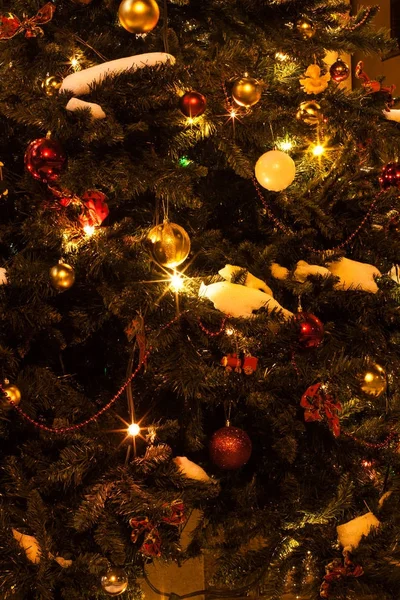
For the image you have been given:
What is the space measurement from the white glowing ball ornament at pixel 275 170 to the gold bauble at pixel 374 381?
384 millimetres

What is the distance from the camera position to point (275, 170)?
1.20 meters

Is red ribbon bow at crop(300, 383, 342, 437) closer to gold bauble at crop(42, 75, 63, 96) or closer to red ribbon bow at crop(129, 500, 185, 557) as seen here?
red ribbon bow at crop(129, 500, 185, 557)

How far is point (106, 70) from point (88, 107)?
0.29 feet

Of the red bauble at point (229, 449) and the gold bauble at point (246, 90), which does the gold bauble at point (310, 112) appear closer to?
the gold bauble at point (246, 90)

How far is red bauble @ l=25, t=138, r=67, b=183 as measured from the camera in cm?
104

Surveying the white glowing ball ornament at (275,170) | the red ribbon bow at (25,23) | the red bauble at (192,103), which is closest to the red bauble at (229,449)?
the white glowing ball ornament at (275,170)

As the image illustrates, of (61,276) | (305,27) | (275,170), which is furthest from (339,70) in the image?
(61,276)

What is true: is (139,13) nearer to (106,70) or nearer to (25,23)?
(106,70)

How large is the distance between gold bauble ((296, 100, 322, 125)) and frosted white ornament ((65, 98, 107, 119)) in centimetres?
42

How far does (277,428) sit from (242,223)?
49 centimetres

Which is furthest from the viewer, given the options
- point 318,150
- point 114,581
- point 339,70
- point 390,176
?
point 339,70

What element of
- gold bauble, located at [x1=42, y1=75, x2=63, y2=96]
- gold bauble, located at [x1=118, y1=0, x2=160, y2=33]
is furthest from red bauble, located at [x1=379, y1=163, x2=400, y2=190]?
gold bauble, located at [x1=42, y1=75, x2=63, y2=96]

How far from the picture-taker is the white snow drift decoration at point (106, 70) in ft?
3.44

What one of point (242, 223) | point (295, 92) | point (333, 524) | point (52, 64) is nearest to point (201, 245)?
point (242, 223)
